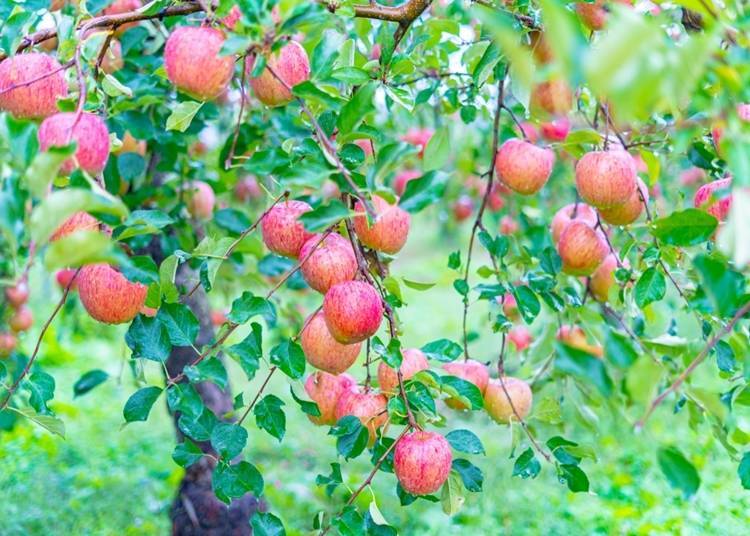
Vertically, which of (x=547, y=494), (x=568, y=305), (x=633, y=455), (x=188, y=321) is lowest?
(x=633, y=455)

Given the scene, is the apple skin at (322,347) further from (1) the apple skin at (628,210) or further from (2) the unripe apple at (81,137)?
(1) the apple skin at (628,210)

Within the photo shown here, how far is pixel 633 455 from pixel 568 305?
135 centimetres

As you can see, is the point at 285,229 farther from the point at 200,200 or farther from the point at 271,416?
the point at 200,200

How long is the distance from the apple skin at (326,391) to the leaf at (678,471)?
1.92ft

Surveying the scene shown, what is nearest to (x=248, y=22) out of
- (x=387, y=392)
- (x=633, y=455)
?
(x=387, y=392)

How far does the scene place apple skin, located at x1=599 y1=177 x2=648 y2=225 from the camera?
1235mm

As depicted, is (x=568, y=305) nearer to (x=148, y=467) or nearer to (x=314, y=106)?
(x=314, y=106)

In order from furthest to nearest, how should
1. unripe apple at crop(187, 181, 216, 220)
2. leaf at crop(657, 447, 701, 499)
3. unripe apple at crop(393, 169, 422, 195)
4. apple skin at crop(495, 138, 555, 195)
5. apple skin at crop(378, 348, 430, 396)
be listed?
unripe apple at crop(393, 169, 422, 195) → unripe apple at crop(187, 181, 216, 220) → apple skin at crop(495, 138, 555, 195) → apple skin at crop(378, 348, 430, 396) → leaf at crop(657, 447, 701, 499)

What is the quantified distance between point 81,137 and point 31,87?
0.47 feet

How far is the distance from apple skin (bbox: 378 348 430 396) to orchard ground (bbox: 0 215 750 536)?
246 millimetres

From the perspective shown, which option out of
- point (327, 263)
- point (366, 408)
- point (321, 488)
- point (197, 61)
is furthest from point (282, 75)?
point (321, 488)

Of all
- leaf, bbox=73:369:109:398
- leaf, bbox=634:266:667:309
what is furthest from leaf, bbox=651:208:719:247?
leaf, bbox=73:369:109:398

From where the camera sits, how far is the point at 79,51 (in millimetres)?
816

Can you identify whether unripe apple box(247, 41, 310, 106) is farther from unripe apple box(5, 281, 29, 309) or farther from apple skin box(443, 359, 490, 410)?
unripe apple box(5, 281, 29, 309)
